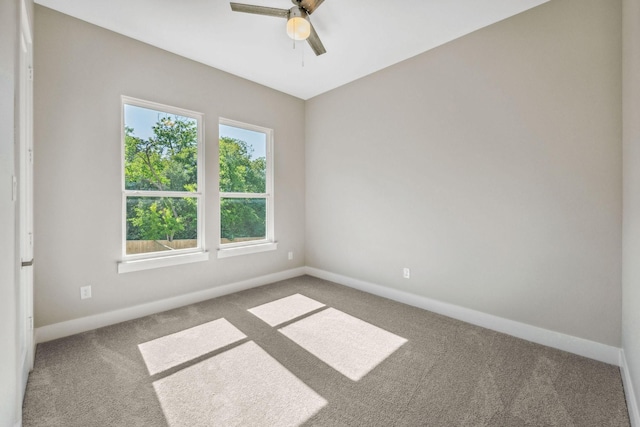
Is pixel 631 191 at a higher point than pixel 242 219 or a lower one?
higher

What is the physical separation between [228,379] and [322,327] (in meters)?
1.02

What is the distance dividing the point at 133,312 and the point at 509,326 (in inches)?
144

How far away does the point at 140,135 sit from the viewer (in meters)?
2.93

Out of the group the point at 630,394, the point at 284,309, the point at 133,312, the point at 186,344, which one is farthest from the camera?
the point at 284,309

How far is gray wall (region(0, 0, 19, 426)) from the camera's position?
1233 millimetres

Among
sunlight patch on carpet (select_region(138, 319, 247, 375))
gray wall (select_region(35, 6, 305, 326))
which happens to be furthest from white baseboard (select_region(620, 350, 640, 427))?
gray wall (select_region(35, 6, 305, 326))

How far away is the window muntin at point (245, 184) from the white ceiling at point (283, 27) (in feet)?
2.77

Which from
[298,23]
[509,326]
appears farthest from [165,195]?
[509,326]

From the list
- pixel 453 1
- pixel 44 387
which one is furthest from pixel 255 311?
pixel 453 1

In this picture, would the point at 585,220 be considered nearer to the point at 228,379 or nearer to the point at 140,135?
the point at 228,379

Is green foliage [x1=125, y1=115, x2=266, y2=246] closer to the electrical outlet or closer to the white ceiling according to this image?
the electrical outlet

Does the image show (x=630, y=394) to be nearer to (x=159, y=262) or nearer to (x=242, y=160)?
(x=159, y=262)

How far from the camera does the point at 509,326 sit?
2.54 meters

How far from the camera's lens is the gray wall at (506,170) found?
2113 millimetres
